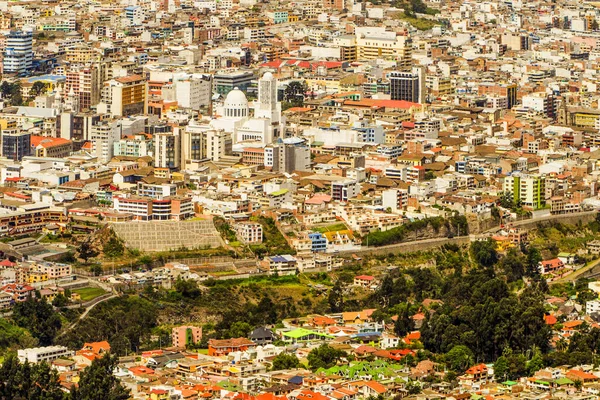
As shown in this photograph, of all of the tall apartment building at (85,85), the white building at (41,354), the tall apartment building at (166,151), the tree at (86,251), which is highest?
the tall apartment building at (85,85)

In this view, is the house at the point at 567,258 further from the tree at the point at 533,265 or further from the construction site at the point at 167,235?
the construction site at the point at 167,235

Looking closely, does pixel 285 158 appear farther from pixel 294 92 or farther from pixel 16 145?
pixel 294 92

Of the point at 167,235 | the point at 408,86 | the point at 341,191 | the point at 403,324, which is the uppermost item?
the point at 408,86

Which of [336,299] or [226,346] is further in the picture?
[336,299]

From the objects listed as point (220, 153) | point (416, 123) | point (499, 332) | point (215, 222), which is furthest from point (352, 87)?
point (499, 332)

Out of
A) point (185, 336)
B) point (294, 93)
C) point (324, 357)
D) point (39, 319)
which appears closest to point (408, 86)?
point (294, 93)

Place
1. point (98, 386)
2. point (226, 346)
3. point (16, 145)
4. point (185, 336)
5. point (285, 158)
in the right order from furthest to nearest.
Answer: point (16, 145) → point (285, 158) → point (185, 336) → point (226, 346) → point (98, 386)

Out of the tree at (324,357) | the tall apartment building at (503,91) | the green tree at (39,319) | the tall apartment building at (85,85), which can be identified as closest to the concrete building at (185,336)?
the green tree at (39,319)

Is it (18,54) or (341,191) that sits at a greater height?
(18,54)
